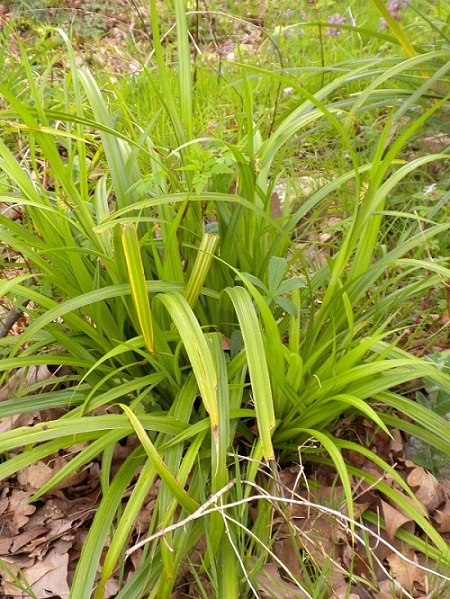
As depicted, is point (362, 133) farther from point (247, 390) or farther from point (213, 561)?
point (213, 561)

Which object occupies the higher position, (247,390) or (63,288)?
(63,288)

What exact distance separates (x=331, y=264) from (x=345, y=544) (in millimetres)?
701

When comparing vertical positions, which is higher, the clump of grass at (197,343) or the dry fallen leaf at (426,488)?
the clump of grass at (197,343)

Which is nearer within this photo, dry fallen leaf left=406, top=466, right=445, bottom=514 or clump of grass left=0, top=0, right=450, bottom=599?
clump of grass left=0, top=0, right=450, bottom=599

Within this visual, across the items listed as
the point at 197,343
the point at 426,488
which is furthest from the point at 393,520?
the point at 197,343

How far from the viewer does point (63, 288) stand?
159 cm

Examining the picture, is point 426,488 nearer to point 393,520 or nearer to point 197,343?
point 393,520

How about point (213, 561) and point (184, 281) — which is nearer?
point (213, 561)

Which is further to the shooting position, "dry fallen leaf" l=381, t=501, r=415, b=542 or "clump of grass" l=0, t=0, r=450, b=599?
"dry fallen leaf" l=381, t=501, r=415, b=542

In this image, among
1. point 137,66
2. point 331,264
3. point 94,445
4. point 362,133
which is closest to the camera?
point 94,445

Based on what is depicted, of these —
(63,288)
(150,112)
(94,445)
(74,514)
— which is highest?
(150,112)

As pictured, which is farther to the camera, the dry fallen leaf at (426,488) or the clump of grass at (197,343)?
the dry fallen leaf at (426,488)

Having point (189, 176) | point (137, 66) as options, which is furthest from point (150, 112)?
point (189, 176)

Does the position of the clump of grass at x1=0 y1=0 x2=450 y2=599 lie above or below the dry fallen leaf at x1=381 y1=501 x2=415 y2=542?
above
